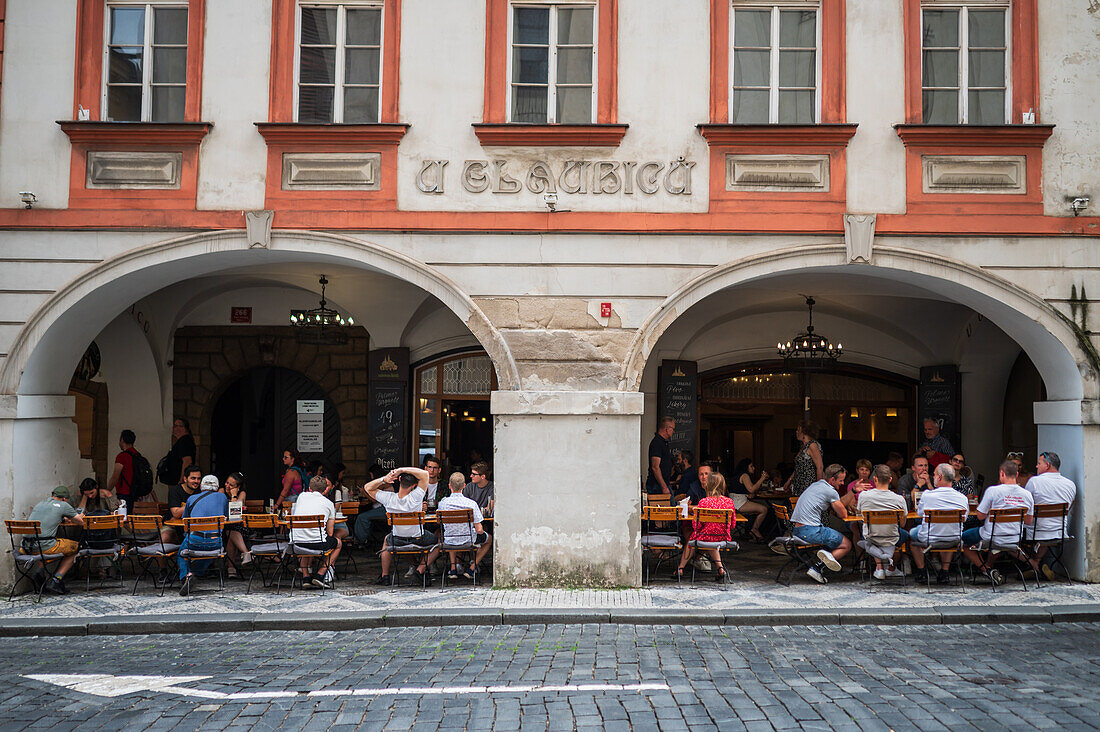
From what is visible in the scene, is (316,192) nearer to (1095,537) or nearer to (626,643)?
(626,643)

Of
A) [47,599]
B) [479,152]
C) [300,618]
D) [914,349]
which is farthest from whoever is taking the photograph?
[914,349]

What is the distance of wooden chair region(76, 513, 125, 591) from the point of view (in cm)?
1009

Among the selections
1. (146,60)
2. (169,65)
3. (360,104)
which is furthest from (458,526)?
(146,60)

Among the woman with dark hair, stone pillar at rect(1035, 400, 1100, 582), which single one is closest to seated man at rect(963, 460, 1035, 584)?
stone pillar at rect(1035, 400, 1100, 582)

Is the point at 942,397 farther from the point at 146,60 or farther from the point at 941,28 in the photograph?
the point at 146,60

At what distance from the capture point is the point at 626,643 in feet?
25.0

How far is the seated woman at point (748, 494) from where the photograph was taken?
1366 centimetres

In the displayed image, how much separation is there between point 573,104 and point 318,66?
2.82 meters

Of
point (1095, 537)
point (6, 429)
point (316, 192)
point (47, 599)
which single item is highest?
point (316, 192)

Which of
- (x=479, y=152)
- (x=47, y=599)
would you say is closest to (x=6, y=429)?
(x=47, y=599)

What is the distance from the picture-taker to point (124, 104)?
414 inches

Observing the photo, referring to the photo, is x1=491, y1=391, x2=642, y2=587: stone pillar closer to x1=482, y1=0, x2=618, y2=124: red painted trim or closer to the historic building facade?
the historic building facade

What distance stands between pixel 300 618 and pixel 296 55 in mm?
5949

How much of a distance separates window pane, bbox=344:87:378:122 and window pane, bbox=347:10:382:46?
0.51 meters
